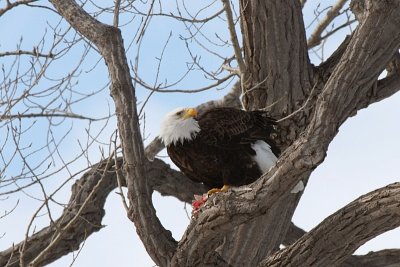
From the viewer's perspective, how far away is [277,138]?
6508 millimetres

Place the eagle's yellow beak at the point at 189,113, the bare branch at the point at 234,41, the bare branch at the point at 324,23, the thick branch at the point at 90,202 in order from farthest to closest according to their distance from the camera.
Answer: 1. the bare branch at the point at 324,23
2. the thick branch at the point at 90,202
3. the bare branch at the point at 234,41
4. the eagle's yellow beak at the point at 189,113

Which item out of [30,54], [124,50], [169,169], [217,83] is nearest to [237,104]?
[217,83]

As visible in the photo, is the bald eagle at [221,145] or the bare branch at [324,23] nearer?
the bald eagle at [221,145]

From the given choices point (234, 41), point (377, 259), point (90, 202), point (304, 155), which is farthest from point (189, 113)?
point (377, 259)

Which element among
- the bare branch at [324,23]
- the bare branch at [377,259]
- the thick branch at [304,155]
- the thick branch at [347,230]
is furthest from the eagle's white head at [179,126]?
the bare branch at [324,23]

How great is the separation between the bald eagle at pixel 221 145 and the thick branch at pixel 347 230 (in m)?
0.70

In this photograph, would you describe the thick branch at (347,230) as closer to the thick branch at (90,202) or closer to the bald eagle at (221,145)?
the bald eagle at (221,145)

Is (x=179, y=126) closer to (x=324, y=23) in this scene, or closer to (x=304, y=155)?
(x=304, y=155)

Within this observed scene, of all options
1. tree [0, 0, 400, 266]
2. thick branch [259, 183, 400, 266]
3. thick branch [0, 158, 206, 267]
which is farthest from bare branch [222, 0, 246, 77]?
thick branch [259, 183, 400, 266]

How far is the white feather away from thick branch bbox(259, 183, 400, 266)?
695 mm

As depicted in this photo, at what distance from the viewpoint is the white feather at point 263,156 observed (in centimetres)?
588

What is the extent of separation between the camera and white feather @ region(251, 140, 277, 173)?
19.3 ft

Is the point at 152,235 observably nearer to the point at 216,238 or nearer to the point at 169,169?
the point at 216,238

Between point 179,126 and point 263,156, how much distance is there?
0.65 meters
